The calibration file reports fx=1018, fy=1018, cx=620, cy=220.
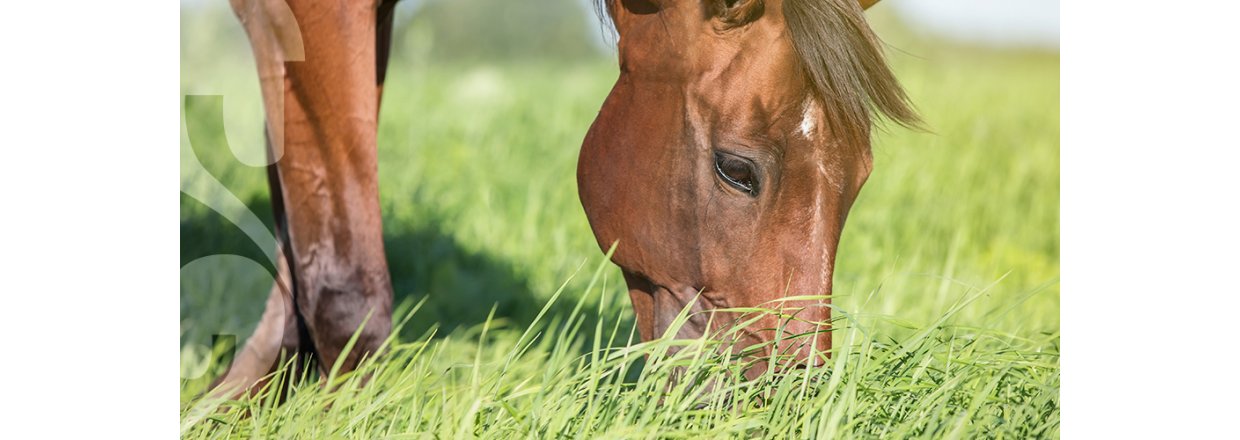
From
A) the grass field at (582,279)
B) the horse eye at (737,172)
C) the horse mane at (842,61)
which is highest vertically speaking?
the horse mane at (842,61)

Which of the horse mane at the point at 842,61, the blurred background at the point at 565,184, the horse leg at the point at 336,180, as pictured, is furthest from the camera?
the blurred background at the point at 565,184

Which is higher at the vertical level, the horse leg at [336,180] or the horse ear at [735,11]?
the horse ear at [735,11]

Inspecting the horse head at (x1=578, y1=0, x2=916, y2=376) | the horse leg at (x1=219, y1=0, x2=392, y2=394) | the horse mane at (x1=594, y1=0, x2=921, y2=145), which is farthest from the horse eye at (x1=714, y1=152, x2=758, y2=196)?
the horse leg at (x1=219, y1=0, x2=392, y2=394)

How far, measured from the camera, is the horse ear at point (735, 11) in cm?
134

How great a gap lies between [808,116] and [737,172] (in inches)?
4.6

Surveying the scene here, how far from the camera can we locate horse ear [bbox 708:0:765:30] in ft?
4.39

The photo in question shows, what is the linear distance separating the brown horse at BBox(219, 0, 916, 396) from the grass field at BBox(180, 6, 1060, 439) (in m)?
0.09

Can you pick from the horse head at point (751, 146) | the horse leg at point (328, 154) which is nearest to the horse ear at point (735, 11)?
the horse head at point (751, 146)

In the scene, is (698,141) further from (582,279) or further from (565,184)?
(565,184)

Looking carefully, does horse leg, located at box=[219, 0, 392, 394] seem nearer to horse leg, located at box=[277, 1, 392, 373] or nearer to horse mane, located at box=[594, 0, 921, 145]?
horse leg, located at box=[277, 1, 392, 373]

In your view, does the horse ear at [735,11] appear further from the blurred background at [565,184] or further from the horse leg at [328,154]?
the horse leg at [328,154]
